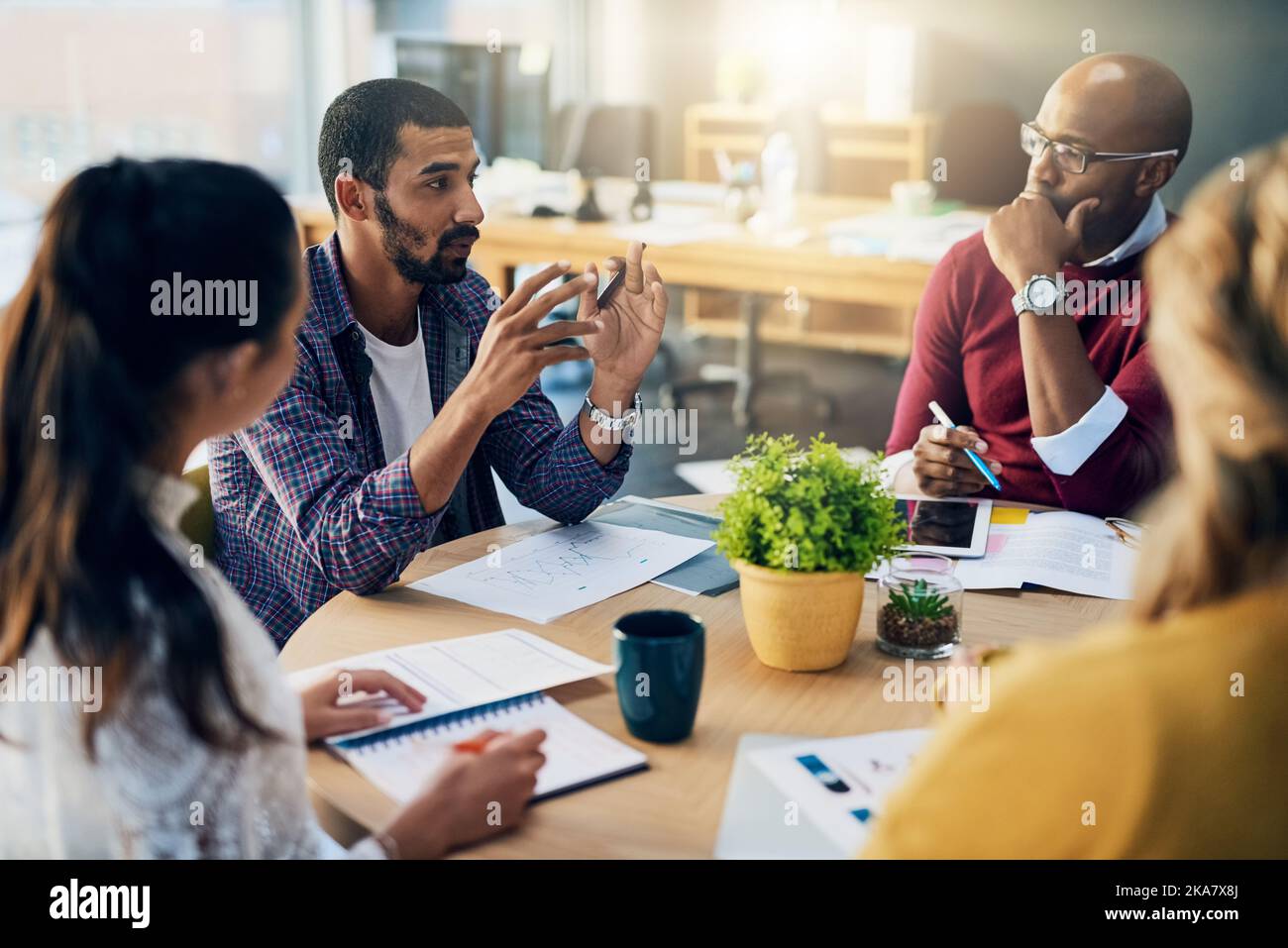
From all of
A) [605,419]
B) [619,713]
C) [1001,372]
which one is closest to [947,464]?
[1001,372]

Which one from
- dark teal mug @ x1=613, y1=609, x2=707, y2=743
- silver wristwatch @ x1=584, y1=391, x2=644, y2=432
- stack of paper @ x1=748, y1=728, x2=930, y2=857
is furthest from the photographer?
silver wristwatch @ x1=584, y1=391, x2=644, y2=432

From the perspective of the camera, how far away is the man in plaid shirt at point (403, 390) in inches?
56.7

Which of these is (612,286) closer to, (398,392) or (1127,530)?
(398,392)

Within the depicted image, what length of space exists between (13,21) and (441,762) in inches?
149

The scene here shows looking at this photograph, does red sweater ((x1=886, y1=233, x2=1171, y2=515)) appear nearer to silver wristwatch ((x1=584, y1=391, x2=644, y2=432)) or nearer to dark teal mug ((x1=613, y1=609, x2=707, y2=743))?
silver wristwatch ((x1=584, y1=391, x2=644, y2=432))

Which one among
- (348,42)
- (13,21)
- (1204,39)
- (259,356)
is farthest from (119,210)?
(1204,39)

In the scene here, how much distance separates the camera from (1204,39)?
5.70 meters

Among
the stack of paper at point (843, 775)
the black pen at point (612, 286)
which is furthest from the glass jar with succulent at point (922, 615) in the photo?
the black pen at point (612, 286)

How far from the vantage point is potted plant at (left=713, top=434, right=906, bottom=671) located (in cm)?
116

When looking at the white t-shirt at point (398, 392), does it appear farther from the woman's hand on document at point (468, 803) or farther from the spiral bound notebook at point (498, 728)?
the woman's hand on document at point (468, 803)

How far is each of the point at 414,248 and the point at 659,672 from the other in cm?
94

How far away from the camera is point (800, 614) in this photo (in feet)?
3.89

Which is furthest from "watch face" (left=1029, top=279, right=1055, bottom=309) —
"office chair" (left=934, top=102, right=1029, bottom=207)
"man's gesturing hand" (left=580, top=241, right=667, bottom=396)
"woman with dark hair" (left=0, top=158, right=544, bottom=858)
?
"office chair" (left=934, top=102, right=1029, bottom=207)

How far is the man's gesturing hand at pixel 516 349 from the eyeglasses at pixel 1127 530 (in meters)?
0.74
